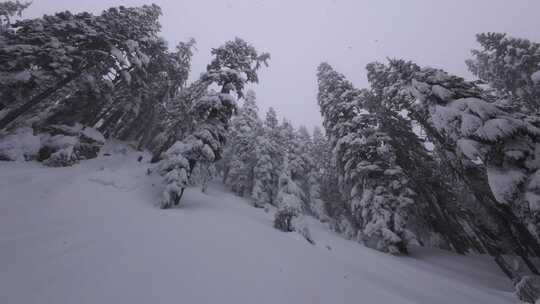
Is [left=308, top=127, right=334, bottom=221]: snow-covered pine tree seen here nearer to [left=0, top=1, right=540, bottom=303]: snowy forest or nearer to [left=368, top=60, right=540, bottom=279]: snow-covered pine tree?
[left=0, top=1, right=540, bottom=303]: snowy forest

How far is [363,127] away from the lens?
57.4 feet

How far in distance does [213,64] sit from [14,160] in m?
13.1

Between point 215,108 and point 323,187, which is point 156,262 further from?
point 323,187

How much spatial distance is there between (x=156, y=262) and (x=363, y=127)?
1610 centimetres

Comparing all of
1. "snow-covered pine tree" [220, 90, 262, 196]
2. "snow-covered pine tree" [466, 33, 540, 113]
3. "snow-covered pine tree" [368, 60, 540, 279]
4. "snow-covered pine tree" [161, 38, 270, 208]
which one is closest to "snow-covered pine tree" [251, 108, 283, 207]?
"snow-covered pine tree" [220, 90, 262, 196]

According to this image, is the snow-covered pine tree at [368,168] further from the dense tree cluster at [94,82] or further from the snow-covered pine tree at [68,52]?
the snow-covered pine tree at [68,52]

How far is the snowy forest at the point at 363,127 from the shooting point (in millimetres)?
7955

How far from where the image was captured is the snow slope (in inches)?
187

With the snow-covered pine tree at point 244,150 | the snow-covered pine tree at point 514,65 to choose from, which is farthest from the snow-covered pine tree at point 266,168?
the snow-covered pine tree at point 514,65

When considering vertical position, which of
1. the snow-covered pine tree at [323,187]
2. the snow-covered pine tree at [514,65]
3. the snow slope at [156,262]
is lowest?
the snow slope at [156,262]

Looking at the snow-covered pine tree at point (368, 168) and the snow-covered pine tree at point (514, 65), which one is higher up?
the snow-covered pine tree at point (514, 65)

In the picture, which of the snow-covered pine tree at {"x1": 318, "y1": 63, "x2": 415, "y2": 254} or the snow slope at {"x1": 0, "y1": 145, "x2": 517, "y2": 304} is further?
the snow-covered pine tree at {"x1": 318, "y1": 63, "x2": 415, "y2": 254}

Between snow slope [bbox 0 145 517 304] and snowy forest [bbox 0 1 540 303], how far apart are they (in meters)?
1.47

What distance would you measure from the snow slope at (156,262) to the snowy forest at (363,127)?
147 cm
